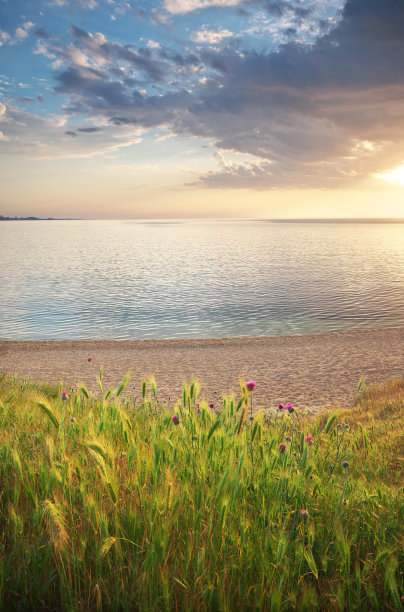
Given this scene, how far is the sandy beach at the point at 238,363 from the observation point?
15.2 metres

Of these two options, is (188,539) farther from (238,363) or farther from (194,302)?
(194,302)

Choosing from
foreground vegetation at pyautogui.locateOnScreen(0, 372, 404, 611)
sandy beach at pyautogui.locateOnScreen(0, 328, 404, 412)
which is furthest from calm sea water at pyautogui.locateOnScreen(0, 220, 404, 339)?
Result: foreground vegetation at pyautogui.locateOnScreen(0, 372, 404, 611)

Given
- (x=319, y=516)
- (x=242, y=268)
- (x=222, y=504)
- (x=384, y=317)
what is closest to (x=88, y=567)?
(x=222, y=504)

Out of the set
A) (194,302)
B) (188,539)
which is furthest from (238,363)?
(194,302)

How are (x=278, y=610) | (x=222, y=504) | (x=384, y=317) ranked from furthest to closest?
(x=384, y=317), (x=222, y=504), (x=278, y=610)

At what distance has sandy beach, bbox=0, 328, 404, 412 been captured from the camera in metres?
15.2

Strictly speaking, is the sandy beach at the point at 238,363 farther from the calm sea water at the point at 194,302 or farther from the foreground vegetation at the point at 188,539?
the foreground vegetation at the point at 188,539

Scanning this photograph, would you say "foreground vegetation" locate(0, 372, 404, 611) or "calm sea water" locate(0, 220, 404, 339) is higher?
"foreground vegetation" locate(0, 372, 404, 611)

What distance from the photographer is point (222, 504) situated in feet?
6.86

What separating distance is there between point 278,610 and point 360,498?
1345 millimetres

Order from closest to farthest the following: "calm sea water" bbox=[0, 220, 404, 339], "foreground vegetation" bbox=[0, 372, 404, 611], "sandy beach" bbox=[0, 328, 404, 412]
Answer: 1. "foreground vegetation" bbox=[0, 372, 404, 611]
2. "sandy beach" bbox=[0, 328, 404, 412]
3. "calm sea water" bbox=[0, 220, 404, 339]

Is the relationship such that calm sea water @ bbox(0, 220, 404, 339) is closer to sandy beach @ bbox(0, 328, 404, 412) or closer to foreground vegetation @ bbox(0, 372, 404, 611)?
sandy beach @ bbox(0, 328, 404, 412)

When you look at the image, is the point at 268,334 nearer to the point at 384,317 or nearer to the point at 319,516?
the point at 384,317

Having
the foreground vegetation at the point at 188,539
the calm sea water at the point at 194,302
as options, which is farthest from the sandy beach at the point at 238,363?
the foreground vegetation at the point at 188,539
